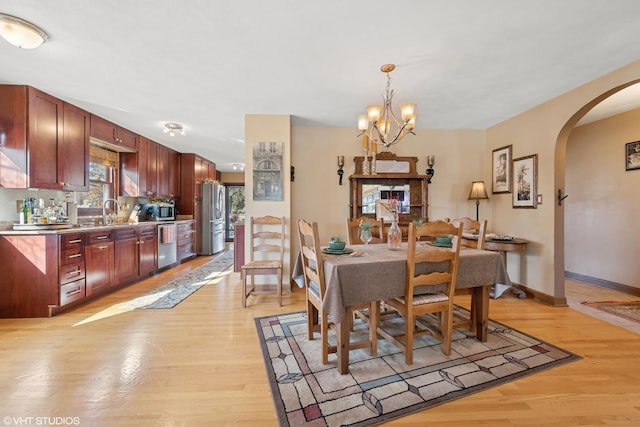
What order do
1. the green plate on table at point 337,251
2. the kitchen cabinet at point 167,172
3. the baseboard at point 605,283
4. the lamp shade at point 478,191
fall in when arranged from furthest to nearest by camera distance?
the kitchen cabinet at point 167,172 < the lamp shade at point 478,191 < the baseboard at point 605,283 < the green plate on table at point 337,251

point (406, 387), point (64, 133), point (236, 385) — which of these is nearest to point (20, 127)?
point (64, 133)

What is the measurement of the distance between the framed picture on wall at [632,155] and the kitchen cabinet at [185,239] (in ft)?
23.3

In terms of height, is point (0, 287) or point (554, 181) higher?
point (554, 181)

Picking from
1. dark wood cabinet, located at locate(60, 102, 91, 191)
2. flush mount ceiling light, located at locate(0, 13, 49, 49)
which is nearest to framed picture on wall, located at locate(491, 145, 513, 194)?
flush mount ceiling light, located at locate(0, 13, 49, 49)

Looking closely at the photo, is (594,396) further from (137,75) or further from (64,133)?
(64,133)

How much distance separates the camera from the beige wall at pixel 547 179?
116 inches

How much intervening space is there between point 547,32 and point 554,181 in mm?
1854

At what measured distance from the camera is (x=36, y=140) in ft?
9.45

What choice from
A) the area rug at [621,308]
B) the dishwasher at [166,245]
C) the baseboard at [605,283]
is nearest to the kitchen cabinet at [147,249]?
the dishwasher at [166,245]

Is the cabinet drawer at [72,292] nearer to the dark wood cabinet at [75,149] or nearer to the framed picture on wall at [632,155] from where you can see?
the dark wood cabinet at [75,149]

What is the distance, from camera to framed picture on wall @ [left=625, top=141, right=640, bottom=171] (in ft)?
11.5

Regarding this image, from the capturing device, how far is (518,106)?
11.3 feet

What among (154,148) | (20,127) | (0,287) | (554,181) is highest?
(154,148)

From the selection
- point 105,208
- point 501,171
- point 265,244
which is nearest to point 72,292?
point 105,208
